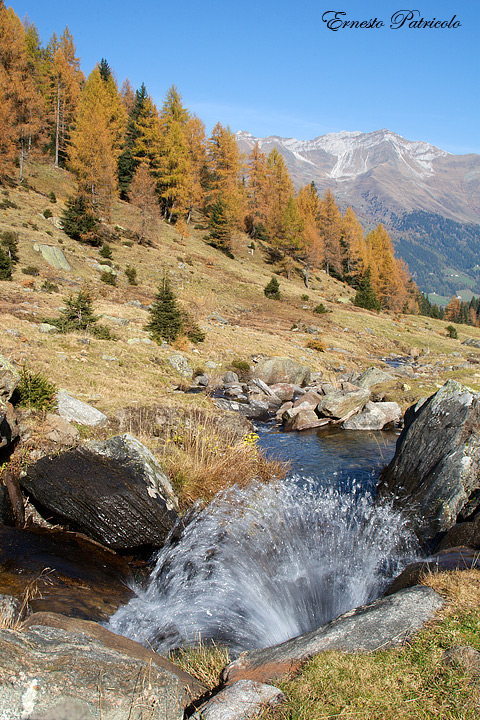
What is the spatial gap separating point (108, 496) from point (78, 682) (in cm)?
435

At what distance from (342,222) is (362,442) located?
7080 centimetres

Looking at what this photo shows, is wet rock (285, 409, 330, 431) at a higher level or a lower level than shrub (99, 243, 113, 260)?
lower

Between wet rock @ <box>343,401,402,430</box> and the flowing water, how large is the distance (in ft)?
22.1

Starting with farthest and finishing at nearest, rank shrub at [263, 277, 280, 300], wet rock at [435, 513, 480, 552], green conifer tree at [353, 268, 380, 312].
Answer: green conifer tree at [353, 268, 380, 312] → shrub at [263, 277, 280, 300] → wet rock at [435, 513, 480, 552]

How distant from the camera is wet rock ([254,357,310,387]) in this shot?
22.2m

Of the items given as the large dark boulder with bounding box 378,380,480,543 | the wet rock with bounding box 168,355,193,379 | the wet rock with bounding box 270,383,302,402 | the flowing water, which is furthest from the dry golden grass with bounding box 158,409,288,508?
the wet rock with bounding box 270,383,302,402

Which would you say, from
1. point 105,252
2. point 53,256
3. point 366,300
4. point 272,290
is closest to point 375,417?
point 53,256

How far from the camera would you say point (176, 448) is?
8914mm

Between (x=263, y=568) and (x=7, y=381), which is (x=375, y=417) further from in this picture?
(x=7, y=381)

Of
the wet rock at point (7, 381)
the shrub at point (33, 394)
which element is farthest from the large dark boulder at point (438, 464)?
the wet rock at point (7, 381)

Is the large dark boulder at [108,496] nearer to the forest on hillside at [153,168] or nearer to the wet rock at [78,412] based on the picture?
the wet rock at [78,412]

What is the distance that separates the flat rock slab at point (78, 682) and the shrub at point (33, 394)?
23.0ft

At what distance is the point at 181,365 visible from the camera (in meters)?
19.3

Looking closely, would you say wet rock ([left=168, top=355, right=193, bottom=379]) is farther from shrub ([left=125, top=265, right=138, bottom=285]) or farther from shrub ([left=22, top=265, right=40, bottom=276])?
shrub ([left=125, top=265, right=138, bottom=285])
